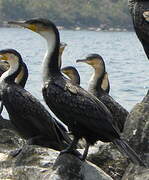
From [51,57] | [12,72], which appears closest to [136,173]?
[51,57]

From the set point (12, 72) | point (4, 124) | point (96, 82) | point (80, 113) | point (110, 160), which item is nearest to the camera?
point (80, 113)

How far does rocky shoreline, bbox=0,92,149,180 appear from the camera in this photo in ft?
23.7

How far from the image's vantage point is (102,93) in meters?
10.8

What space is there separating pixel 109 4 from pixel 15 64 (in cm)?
9271

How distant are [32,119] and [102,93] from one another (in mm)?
2954

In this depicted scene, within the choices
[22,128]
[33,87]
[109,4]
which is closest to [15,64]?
[22,128]

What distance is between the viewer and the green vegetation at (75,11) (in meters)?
88.3

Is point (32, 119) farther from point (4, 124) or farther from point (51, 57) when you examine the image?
point (4, 124)

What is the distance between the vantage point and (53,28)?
Result: 309 inches

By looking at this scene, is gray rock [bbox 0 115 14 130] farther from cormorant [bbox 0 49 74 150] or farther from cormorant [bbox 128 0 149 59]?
cormorant [bbox 128 0 149 59]

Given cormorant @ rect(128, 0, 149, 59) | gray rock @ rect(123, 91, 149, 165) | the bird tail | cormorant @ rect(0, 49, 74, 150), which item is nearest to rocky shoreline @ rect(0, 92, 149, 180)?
gray rock @ rect(123, 91, 149, 165)

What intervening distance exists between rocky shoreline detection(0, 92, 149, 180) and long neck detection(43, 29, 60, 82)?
78cm

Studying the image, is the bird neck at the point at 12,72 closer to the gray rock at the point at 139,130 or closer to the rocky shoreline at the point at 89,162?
the rocky shoreline at the point at 89,162

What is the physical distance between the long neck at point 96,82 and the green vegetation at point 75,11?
75352 millimetres
